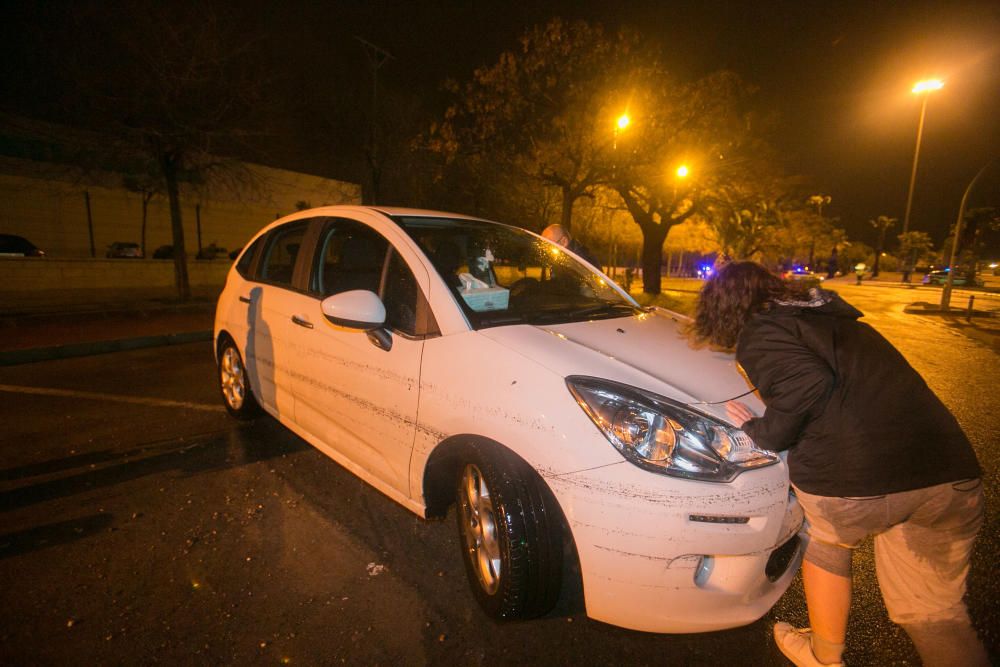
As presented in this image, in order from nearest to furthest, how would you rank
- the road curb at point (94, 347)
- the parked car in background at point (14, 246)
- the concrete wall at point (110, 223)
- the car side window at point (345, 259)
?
1. the car side window at point (345, 259)
2. the road curb at point (94, 347)
3. the concrete wall at point (110, 223)
4. the parked car in background at point (14, 246)

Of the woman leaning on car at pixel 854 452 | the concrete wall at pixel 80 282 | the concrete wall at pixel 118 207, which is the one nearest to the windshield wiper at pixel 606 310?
the woman leaning on car at pixel 854 452

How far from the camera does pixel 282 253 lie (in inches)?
142

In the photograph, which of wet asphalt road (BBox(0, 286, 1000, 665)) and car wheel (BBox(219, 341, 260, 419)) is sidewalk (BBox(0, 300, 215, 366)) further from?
car wheel (BBox(219, 341, 260, 419))

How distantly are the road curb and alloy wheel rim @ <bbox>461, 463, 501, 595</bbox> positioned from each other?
7.52 m

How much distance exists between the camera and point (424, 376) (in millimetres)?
2109

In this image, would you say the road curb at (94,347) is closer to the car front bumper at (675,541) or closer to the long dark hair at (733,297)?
the car front bumper at (675,541)

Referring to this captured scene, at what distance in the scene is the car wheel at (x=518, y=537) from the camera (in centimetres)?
181

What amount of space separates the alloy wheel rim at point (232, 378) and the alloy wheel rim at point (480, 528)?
255 centimetres

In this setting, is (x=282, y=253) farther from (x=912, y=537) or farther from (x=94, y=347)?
(x=94, y=347)

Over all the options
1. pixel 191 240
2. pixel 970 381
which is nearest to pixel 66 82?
pixel 970 381

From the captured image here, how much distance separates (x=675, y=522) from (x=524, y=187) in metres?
17.9

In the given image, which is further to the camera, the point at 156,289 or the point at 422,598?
the point at 156,289

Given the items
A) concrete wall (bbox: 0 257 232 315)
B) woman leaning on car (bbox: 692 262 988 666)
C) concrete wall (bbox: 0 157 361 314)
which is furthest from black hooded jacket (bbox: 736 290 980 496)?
concrete wall (bbox: 0 157 361 314)

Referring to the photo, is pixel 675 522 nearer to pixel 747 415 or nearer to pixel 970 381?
pixel 747 415
